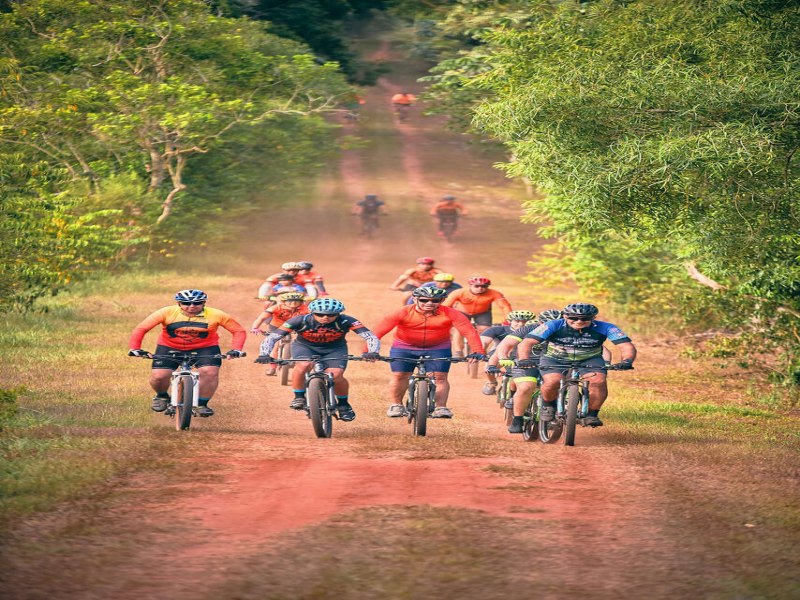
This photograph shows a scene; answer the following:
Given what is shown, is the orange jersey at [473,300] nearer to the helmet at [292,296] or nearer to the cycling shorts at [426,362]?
the helmet at [292,296]

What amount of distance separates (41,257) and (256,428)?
10.2 meters

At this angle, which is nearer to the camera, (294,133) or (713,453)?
(713,453)

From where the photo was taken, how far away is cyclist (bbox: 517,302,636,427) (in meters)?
15.0

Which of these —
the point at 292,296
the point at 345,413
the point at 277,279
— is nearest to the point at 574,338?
the point at 345,413

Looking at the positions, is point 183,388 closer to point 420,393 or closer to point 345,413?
point 345,413

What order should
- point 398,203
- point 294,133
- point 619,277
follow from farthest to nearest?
point 398,203 < point 294,133 < point 619,277

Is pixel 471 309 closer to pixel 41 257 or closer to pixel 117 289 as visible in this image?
pixel 41 257

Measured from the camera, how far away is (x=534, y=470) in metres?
12.9

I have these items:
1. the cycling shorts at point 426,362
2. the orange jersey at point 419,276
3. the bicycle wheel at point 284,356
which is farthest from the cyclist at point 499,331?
the orange jersey at point 419,276

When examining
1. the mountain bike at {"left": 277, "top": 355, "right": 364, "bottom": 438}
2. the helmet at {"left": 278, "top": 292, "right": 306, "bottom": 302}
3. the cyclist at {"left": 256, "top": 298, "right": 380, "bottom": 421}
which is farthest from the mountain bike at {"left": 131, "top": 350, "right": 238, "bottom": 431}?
the helmet at {"left": 278, "top": 292, "right": 306, "bottom": 302}

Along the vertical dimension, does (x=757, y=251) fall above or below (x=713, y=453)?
above

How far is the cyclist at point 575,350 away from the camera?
589 inches

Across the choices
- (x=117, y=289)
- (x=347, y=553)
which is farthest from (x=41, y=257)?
(x=347, y=553)

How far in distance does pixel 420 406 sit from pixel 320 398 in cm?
132
